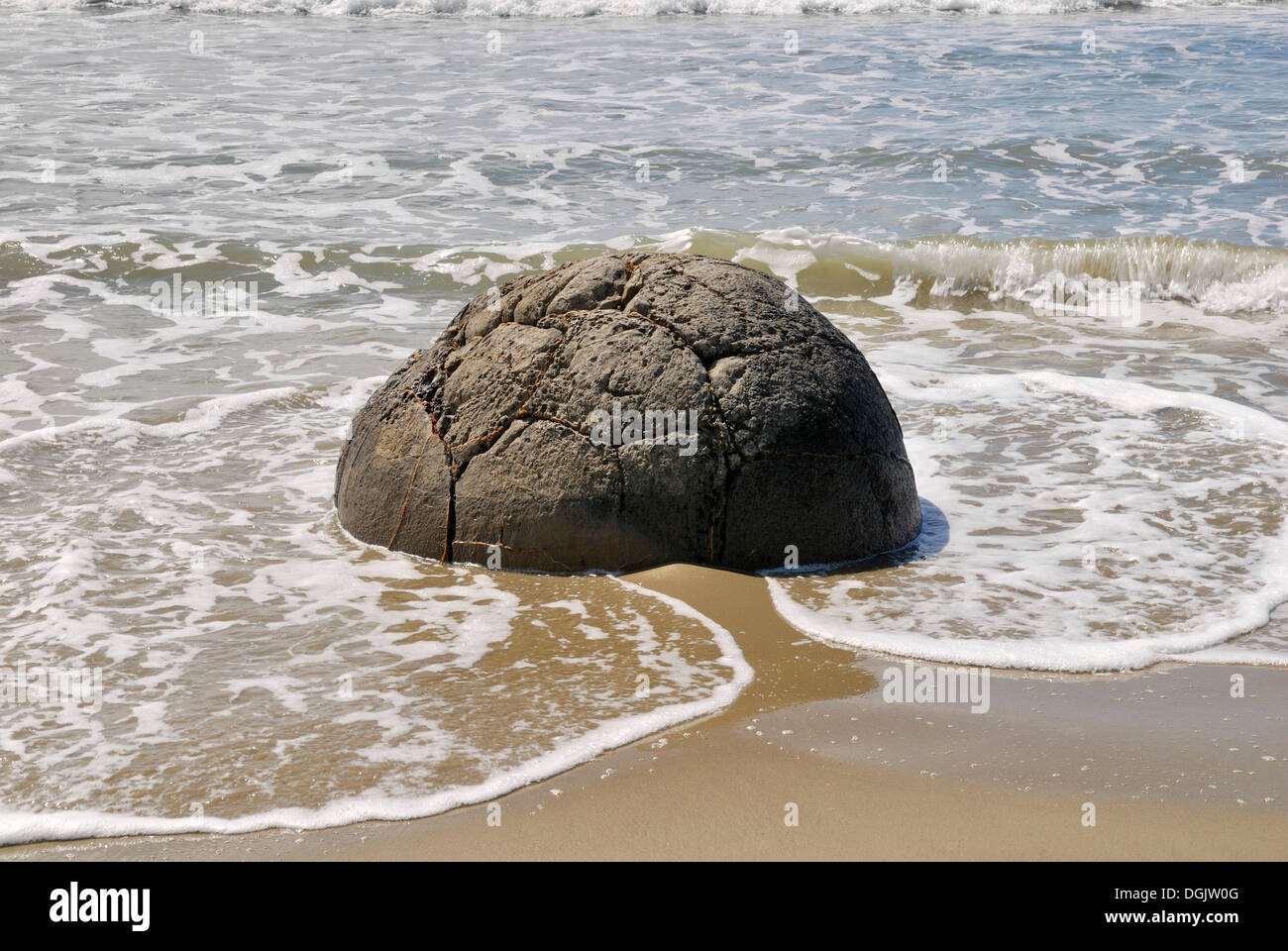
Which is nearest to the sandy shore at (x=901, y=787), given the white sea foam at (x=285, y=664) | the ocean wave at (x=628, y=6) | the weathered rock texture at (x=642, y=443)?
the white sea foam at (x=285, y=664)

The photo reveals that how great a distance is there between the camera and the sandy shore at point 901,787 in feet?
8.11

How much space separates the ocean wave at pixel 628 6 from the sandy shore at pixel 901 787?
828 inches

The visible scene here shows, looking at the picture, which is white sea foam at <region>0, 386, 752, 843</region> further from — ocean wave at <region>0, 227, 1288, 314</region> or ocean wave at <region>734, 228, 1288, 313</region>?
ocean wave at <region>734, 228, 1288, 313</region>

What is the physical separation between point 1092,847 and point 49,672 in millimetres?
2573

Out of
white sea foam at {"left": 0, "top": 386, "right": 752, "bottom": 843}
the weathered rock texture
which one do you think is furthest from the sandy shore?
the weathered rock texture

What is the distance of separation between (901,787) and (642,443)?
1.41 metres

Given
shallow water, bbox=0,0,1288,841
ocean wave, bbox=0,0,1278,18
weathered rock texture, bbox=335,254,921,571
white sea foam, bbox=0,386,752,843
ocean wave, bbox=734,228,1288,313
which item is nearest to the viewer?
white sea foam, bbox=0,386,752,843

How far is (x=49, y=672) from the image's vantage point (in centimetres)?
320

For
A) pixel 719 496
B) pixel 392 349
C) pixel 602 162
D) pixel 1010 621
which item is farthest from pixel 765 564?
pixel 602 162

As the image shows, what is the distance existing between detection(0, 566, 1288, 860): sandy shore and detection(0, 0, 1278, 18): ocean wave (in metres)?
21.0

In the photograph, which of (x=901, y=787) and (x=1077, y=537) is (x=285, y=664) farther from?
(x=1077, y=537)

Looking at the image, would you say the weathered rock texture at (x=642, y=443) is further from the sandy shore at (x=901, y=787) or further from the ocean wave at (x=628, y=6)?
the ocean wave at (x=628, y=6)

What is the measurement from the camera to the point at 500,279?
8.55m

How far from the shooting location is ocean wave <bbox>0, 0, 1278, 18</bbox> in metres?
22.2
